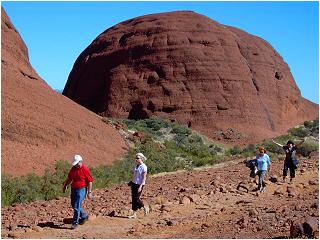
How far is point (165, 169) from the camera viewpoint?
71.6 feet

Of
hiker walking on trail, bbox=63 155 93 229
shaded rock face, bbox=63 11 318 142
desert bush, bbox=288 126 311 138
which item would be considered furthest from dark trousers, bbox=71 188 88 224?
desert bush, bbox=288 126 311 138

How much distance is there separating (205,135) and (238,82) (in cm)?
775

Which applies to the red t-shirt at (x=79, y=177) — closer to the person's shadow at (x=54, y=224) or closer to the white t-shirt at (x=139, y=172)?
the person's shadow at (x=54, y=224)

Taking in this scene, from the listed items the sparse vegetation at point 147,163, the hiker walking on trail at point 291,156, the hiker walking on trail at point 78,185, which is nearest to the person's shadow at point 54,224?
the hiker walking on trail at point 78,185

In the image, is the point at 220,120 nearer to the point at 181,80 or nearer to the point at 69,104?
the point at 181,80

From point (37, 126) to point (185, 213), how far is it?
35.7 ft

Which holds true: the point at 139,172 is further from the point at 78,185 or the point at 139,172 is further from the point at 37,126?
the point at 37,126

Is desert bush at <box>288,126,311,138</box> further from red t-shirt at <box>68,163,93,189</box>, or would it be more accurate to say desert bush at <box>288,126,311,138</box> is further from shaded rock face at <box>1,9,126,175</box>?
red t-shirt at <box>68,163,93,189</box>

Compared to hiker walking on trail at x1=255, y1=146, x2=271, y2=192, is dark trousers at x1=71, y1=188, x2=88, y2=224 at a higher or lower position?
lower

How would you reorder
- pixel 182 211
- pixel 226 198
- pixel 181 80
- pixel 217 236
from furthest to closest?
pixel 181 80
pixel 226 198
pixel 182 211
pixel 217 236

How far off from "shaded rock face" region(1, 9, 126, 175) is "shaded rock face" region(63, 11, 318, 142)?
21.8m

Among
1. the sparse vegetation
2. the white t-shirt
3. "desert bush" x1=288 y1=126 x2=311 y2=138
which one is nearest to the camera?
the white t-shirt

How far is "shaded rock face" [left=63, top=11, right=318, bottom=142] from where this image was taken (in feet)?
153

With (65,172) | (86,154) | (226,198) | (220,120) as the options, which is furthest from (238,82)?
(226,198)
